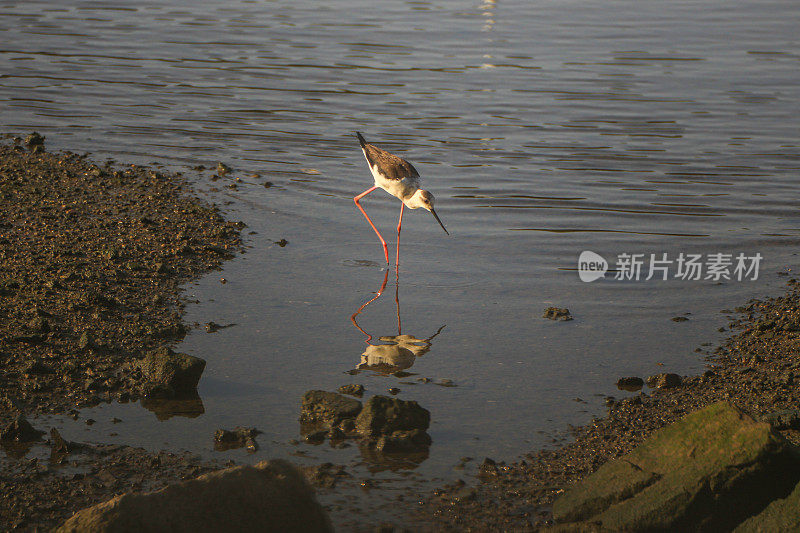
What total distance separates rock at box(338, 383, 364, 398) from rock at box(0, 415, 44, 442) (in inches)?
79.8

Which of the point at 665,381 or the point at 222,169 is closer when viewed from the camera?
the point at 665,381

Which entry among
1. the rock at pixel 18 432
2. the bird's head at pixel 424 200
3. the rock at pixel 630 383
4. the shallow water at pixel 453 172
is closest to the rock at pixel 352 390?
the shallow water at pixel 453 172

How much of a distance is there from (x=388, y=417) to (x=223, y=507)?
165 cm

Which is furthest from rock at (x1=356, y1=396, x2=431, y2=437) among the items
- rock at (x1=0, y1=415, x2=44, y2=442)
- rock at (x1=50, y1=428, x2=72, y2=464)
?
rock at (x1=0, y1=415, x2=44, y2=442)

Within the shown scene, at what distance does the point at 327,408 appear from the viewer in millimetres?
6109

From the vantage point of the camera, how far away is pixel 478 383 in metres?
6.84

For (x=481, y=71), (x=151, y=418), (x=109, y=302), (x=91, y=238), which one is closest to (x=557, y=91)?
(x=481, y=71)

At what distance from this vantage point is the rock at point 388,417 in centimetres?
591

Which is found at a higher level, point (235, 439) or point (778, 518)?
point (778, 518)

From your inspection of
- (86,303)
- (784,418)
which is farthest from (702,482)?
(86,303)

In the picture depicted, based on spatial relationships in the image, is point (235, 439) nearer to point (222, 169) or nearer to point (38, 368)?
point (38, 368)

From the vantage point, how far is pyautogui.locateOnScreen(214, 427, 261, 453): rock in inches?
228

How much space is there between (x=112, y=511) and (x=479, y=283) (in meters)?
5.28

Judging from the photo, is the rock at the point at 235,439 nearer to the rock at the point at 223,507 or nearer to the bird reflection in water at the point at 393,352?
the rock at the point at 223,507
